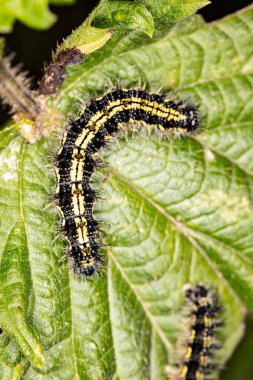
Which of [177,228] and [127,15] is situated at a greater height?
[127,15]

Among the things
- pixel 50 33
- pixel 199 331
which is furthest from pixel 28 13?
pixel 199 331

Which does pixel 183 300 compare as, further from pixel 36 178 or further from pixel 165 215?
pixel 36 178

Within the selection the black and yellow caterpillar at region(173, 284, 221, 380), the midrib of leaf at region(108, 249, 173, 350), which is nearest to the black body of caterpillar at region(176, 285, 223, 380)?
the black and yellow caterpillar at region(173, 284, 221, 380)

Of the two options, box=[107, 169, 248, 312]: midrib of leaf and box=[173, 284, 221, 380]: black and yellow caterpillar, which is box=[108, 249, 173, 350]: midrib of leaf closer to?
box=[107, 169, 248, 312]: midrib of leaf

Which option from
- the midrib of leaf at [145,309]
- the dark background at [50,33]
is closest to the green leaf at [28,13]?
the dark background at [50,33]

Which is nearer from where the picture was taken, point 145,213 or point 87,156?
point 87,156

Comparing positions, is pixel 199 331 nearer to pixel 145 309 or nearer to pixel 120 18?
pixel 145 309
